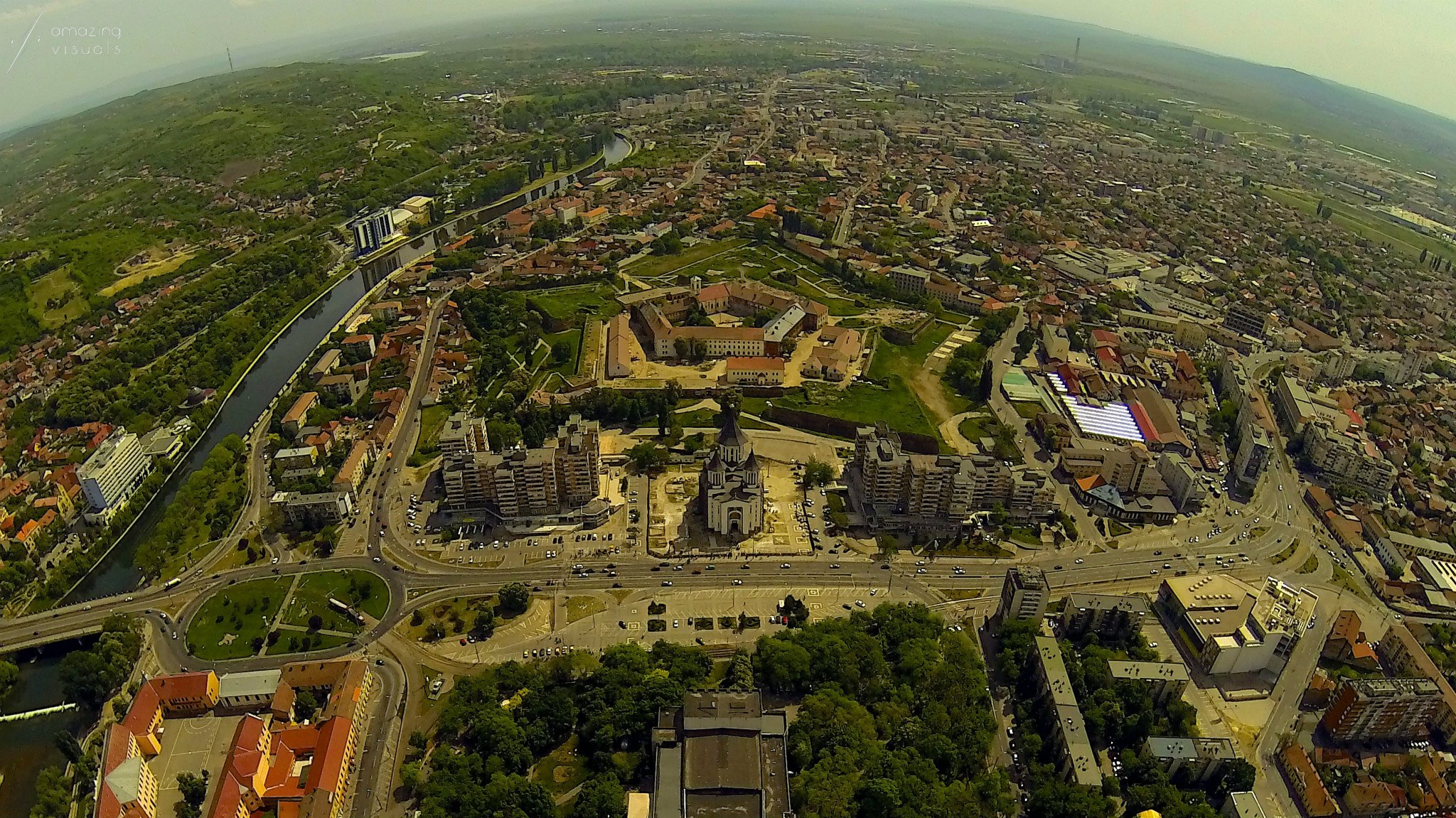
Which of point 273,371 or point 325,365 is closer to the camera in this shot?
point 325,365

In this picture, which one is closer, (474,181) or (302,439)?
(302,439)

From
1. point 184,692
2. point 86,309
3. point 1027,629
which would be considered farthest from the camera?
point 86,309

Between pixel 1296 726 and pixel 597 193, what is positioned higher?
pixel 597 193

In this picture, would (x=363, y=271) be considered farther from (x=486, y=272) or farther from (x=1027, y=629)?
(x=1027, y=629)

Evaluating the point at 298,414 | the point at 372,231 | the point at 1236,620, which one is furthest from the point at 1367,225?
the point at 298,414

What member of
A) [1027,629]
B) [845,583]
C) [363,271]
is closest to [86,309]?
[363,271]

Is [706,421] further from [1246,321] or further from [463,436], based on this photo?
[1246,321]

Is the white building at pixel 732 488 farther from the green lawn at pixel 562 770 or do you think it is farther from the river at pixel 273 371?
the river at pixel 273 371
